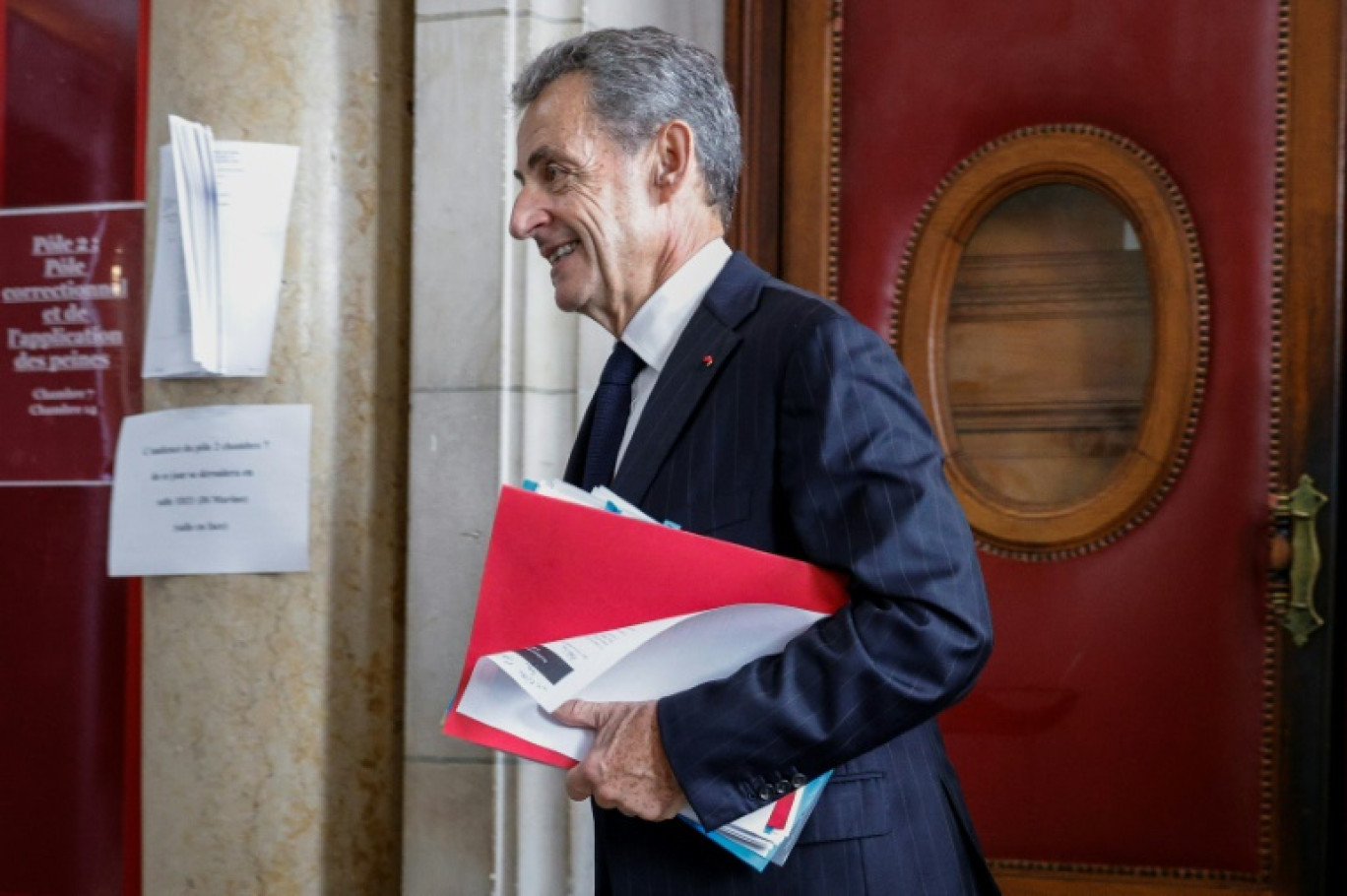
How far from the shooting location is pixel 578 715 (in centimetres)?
142

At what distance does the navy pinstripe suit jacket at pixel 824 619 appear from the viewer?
1355 mm

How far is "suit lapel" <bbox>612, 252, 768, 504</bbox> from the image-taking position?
156 centimetres

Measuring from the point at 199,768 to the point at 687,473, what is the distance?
1.51 m

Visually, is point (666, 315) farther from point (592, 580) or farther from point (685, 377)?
point (592, 580)

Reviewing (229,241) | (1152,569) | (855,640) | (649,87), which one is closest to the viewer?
(855,640)

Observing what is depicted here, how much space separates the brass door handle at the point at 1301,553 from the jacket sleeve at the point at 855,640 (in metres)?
1.47

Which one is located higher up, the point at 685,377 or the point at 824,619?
the point at 685,377

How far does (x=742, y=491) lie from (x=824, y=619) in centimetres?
17

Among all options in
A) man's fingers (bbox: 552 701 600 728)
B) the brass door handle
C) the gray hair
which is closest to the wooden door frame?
the brass door handle

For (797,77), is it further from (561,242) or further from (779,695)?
(779,695)

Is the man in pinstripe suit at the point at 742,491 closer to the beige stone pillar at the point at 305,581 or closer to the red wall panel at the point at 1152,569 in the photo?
the beige stone pillar at the point at 305,581

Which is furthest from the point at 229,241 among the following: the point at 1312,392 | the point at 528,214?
the point at 1312,392

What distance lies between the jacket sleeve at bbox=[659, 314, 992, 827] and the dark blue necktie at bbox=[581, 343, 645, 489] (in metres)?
0.35

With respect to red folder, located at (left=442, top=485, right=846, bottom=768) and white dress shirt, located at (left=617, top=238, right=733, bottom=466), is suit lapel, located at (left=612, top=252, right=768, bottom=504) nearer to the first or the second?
white dress shirt, located at (left=617, top=238, right=733, bottom=466)
